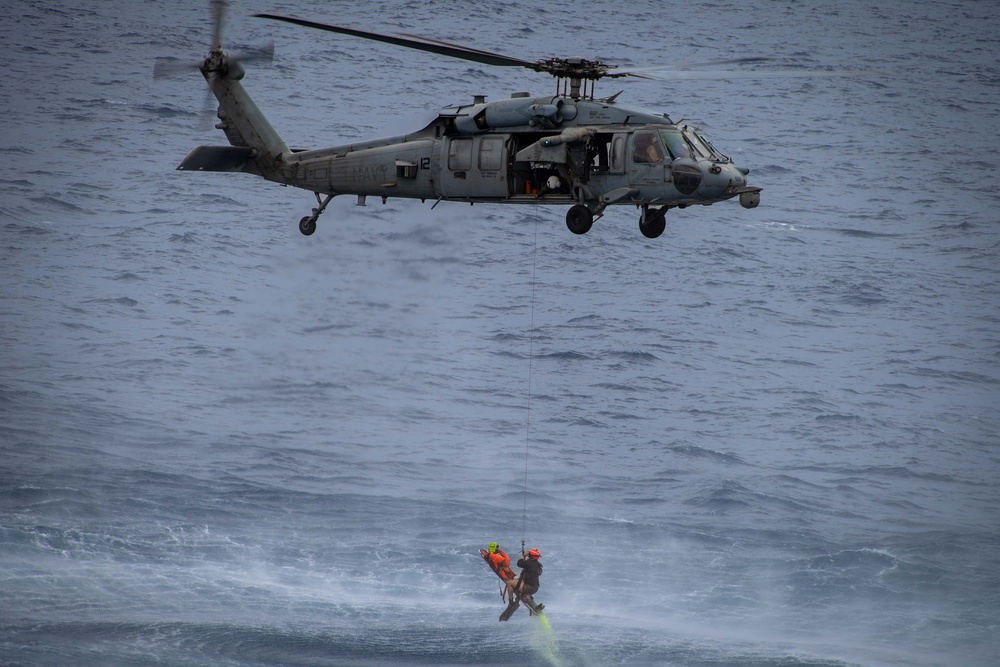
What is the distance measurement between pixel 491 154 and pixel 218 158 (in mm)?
5945

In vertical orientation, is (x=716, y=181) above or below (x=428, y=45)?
below

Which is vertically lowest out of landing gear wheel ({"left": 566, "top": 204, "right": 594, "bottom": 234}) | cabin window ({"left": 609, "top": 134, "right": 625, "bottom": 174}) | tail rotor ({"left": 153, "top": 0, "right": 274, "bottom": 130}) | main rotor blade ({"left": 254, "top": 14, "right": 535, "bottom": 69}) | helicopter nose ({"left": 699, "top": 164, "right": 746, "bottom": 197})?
landing gear wheel ({"left": 566, "top": 204, "right": 594, "bottom": 234})

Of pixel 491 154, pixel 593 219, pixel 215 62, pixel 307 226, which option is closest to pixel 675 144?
pixel 593 219

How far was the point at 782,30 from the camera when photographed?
9619 centimetres

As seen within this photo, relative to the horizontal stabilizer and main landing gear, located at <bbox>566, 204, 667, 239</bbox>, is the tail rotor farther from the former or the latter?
main landing gear, located at <bbox>566, 204, 667, 239</bbox>

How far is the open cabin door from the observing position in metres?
25.2

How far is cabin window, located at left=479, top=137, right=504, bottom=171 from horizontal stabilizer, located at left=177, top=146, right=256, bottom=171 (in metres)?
5.49

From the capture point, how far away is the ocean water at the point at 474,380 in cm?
Result: 4403

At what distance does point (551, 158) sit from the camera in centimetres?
2452

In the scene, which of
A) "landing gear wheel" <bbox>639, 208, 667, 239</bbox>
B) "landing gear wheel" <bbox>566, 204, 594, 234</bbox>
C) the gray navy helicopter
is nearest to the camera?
the gray navy helicopter

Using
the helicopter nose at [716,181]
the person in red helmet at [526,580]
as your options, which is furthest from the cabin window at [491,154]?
the person in red helmet at [526,580]

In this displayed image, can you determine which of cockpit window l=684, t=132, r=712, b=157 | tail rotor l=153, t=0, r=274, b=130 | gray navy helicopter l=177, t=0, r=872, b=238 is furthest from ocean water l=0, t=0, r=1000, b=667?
cockpit window l=684, t=132, r=712, b=157

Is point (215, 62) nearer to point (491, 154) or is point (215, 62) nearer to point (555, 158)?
point (491, 154)

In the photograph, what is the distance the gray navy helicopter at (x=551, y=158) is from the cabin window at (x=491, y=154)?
0.06 ft
